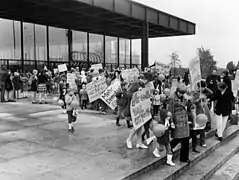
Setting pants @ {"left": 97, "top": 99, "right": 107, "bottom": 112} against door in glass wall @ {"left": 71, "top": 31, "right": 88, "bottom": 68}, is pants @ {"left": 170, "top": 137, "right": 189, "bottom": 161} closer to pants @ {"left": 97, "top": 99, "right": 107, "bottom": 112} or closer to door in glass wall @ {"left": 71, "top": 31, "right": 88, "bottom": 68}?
pants @ {"left": 97, "top": 99, "right": 107, "bottom": 112}

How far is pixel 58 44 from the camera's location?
2619cm

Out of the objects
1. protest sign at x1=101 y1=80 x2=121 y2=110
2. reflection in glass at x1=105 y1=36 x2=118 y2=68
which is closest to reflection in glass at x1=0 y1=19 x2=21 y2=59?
reflection in glass at x1=105 y1=36 x2=118 y2=68

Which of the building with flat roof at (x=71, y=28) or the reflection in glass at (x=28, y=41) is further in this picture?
the reflection in glass at (x=28, y=41)

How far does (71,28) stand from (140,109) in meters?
22.8

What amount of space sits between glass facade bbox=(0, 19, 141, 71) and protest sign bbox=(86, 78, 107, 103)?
1334 centimetres

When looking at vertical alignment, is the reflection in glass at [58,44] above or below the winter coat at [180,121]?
above

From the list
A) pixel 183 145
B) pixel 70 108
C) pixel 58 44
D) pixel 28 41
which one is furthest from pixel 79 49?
pixel 183 145

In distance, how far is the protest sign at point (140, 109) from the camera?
5852 mm

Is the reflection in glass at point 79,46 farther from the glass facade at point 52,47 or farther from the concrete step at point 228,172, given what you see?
the concrete step at point 228,172

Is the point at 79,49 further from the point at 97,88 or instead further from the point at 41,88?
the point at 97,88

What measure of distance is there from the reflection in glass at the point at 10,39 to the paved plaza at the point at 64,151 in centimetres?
1393

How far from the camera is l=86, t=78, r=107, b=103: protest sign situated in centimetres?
1009

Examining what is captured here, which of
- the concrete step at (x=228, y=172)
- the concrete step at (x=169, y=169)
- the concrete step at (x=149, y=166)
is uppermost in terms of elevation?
the concrete step at (x=149, y=166)

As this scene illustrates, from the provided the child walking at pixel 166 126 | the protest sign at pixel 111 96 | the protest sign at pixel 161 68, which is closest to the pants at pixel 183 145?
the child walking at pixel 166 126
